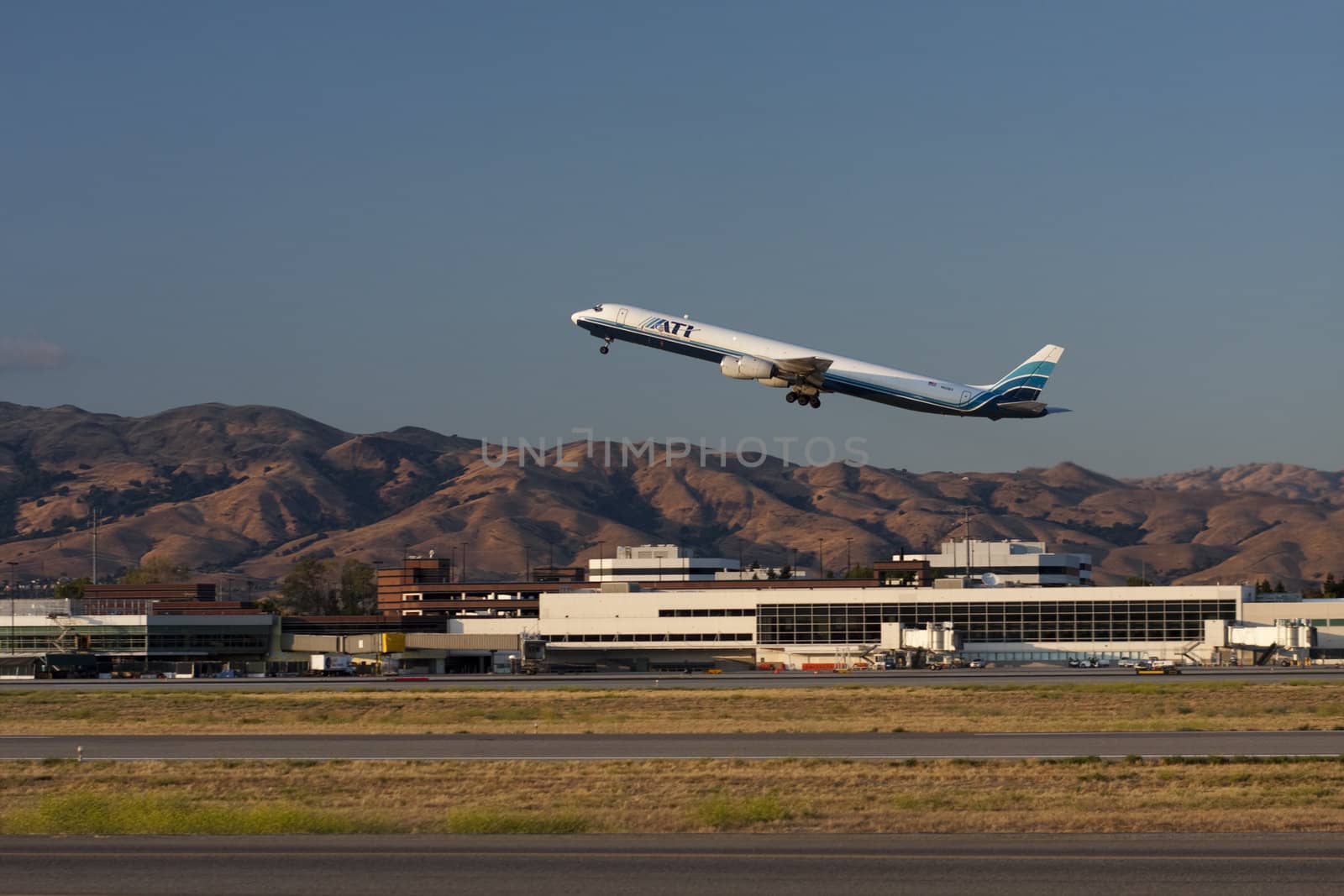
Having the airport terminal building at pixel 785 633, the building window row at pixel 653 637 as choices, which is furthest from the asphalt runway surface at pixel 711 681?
the building window row at pixel 653 637

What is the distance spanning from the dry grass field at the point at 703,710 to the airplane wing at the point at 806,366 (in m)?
19.0

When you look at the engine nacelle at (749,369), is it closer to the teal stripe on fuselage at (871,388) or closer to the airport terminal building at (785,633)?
the teal stripe on fuselage at (871,388)

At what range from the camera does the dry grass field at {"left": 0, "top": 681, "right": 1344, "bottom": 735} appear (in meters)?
65.3

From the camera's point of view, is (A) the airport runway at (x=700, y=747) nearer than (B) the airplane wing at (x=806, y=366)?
Yes

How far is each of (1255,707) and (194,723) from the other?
47.2m

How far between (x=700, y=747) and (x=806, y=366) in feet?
156

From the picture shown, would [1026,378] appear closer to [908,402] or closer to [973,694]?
[908,402]

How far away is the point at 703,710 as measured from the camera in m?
77.8

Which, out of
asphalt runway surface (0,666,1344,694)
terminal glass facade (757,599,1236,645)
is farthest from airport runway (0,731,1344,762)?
terminal glass facade (757,599,1236,645)

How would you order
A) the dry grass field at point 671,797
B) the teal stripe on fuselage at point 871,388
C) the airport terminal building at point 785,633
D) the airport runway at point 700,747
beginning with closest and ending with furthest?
the dry grass field at point 671,797
the airport runway at point 700,747
the teal stripe on fuselage at point 871,388
the airport terminal building at point 785,633

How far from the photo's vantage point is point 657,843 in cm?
3056

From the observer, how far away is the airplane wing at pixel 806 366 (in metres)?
98.6

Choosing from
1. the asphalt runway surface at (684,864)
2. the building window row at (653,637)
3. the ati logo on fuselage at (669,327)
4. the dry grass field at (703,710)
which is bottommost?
the building window row at (653,637)

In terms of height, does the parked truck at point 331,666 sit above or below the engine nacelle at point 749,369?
below
